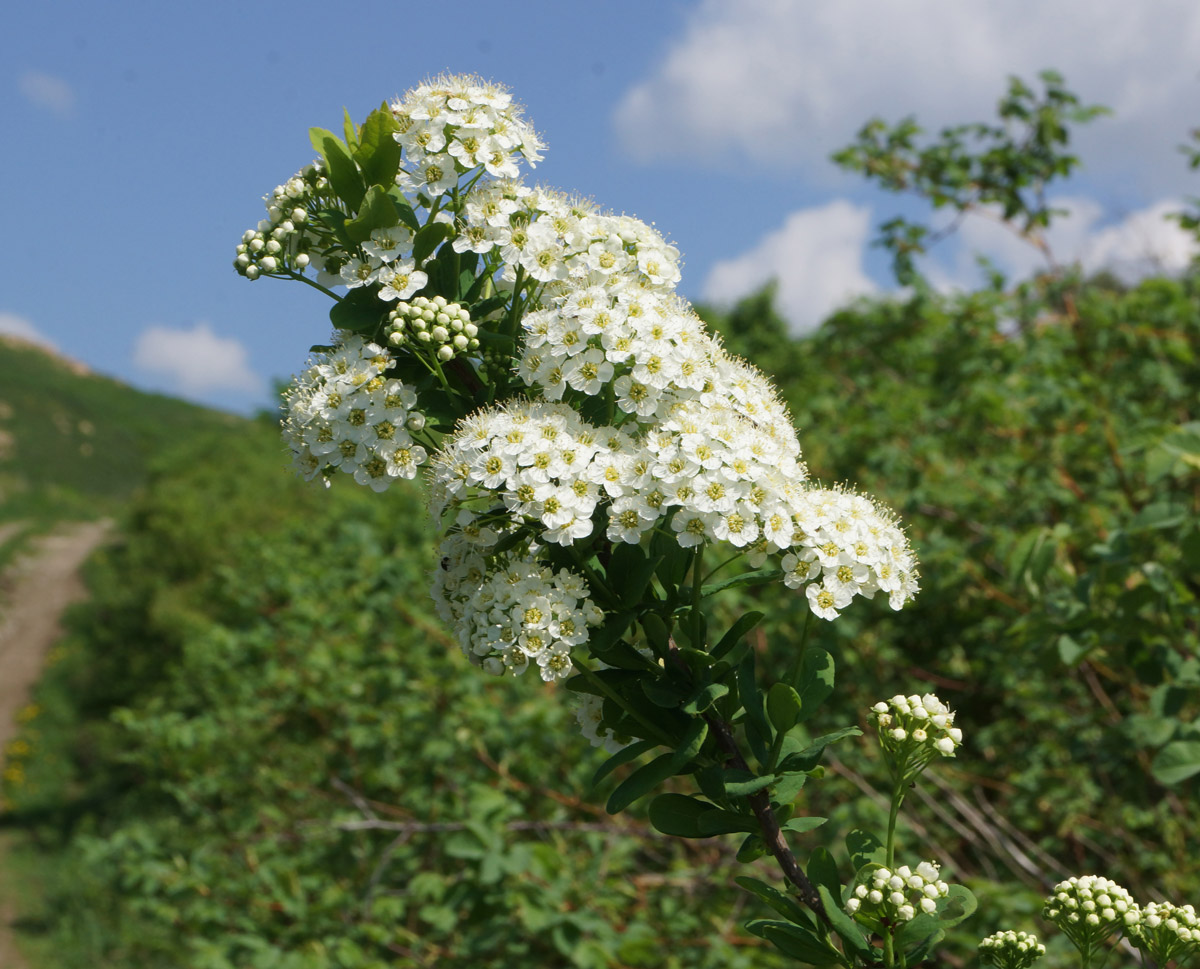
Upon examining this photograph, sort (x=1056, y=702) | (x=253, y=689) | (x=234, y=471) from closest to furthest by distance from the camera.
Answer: (x=1056, y=702)
(x=253, y=689)
(x=234, y=471)

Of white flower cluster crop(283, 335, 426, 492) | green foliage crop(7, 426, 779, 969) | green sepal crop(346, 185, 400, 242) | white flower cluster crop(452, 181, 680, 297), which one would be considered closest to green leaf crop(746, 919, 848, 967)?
white flower cluster crop(283, 335, 426, 492)

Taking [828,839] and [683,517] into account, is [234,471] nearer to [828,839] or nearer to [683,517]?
[828,839]

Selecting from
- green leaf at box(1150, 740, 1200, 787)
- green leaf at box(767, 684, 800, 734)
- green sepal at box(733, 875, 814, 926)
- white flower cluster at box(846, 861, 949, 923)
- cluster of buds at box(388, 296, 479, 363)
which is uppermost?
cluster of buds at box(388, 296, 479, 363)

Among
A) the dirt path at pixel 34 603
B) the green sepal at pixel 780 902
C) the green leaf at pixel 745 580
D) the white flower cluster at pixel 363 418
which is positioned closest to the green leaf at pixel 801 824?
the green sepal at pixel 780 902

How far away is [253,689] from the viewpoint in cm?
685

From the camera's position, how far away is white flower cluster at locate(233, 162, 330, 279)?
1.83 meters

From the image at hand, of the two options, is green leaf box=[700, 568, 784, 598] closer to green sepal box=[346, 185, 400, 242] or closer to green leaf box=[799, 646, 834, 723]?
green leaf box=[799, 646, 834, 723]

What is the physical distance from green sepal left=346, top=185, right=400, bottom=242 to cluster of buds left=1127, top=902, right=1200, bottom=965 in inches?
68.3

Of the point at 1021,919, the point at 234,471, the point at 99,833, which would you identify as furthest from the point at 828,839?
the point at 234,471

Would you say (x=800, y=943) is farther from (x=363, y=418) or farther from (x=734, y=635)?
(x=363, y=418)

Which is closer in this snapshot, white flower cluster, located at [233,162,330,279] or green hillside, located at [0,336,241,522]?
white flower cluster, located at [233,162,330,279]

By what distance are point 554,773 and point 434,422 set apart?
3769 millimetres

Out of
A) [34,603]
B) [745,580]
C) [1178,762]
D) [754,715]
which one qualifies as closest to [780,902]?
[754,715]

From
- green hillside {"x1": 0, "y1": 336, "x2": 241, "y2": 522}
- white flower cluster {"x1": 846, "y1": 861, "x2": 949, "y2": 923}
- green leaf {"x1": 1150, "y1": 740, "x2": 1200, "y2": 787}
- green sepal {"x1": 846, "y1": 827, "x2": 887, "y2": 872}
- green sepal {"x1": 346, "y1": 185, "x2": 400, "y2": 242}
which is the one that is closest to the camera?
white flower cluster {"x1": 846, "y1": 861, "x2": 949, "y2": 923}
